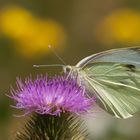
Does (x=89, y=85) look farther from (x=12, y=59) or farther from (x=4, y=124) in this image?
(x=12, y=59)

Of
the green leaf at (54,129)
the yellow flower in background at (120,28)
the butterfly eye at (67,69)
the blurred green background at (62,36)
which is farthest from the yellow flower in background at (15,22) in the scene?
the green leaf at (54,129)

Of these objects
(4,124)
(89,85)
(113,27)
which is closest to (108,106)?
(89,85)

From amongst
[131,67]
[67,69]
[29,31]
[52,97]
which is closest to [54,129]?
[52,97]

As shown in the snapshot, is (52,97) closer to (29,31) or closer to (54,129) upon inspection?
(54,129)

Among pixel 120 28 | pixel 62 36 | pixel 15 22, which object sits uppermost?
pixel 15 22

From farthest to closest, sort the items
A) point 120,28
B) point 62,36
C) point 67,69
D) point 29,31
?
1. point 120,28
2. point 62,36
3. point 29,31
4. point 67,69

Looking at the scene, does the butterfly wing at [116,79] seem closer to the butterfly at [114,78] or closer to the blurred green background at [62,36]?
the butterfly at [114,78]
